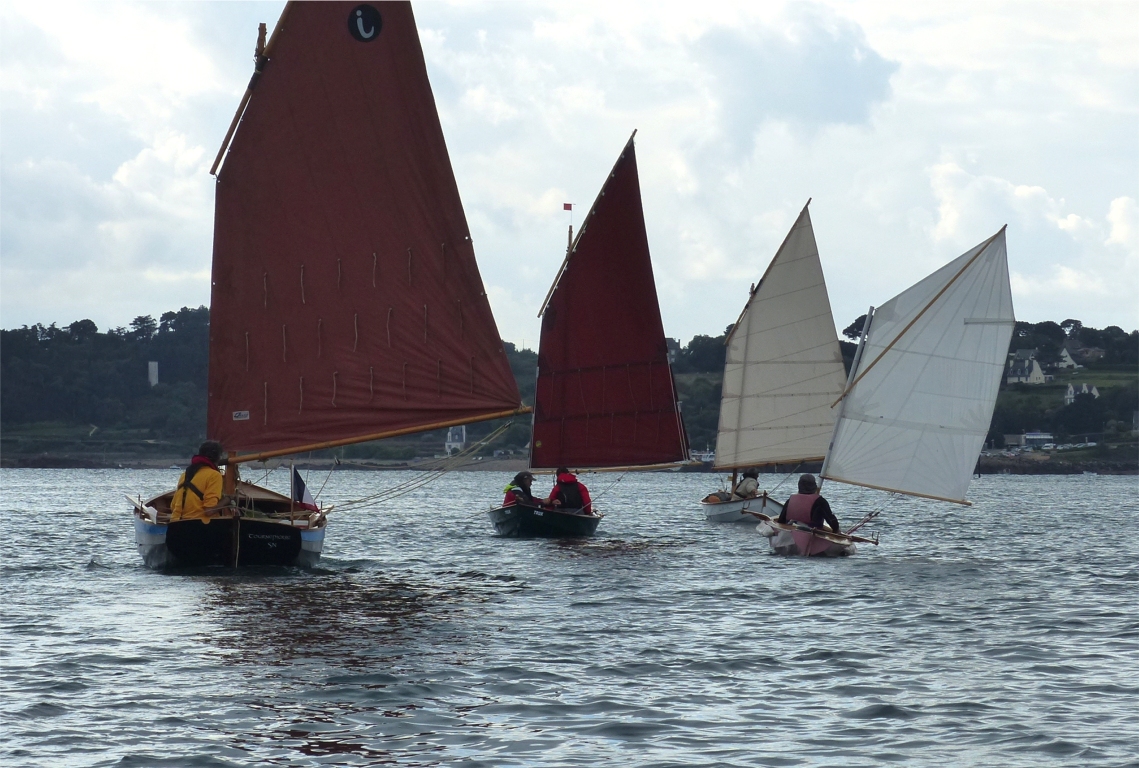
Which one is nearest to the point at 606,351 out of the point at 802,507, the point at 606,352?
the point at 606,352

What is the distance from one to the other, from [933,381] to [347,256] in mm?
18821

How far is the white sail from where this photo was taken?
5841 cm

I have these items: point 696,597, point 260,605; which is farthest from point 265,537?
point 696,597

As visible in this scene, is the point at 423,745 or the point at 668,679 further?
the point at 668,679

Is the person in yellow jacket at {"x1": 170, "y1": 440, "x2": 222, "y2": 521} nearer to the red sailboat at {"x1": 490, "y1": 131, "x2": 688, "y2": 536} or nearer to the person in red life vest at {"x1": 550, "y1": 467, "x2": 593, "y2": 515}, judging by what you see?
the person in red life vest at {"x1": 550, "y1": 467, "x2": 593, "y2": 515}

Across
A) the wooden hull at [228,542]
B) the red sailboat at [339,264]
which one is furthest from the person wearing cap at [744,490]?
the red sailboat at [339,264]

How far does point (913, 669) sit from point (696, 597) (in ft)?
29.7

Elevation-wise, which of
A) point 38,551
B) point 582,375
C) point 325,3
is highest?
point 325,3

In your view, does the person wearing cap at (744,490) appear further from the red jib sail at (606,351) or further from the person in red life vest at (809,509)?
the person in red life vest at (809,509)

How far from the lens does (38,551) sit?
4034 centimetres

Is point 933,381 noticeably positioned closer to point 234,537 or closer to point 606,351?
point 606,351

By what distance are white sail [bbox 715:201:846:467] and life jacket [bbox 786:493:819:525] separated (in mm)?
21920

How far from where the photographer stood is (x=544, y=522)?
1756 inches

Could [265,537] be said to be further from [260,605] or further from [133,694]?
[133,694]
